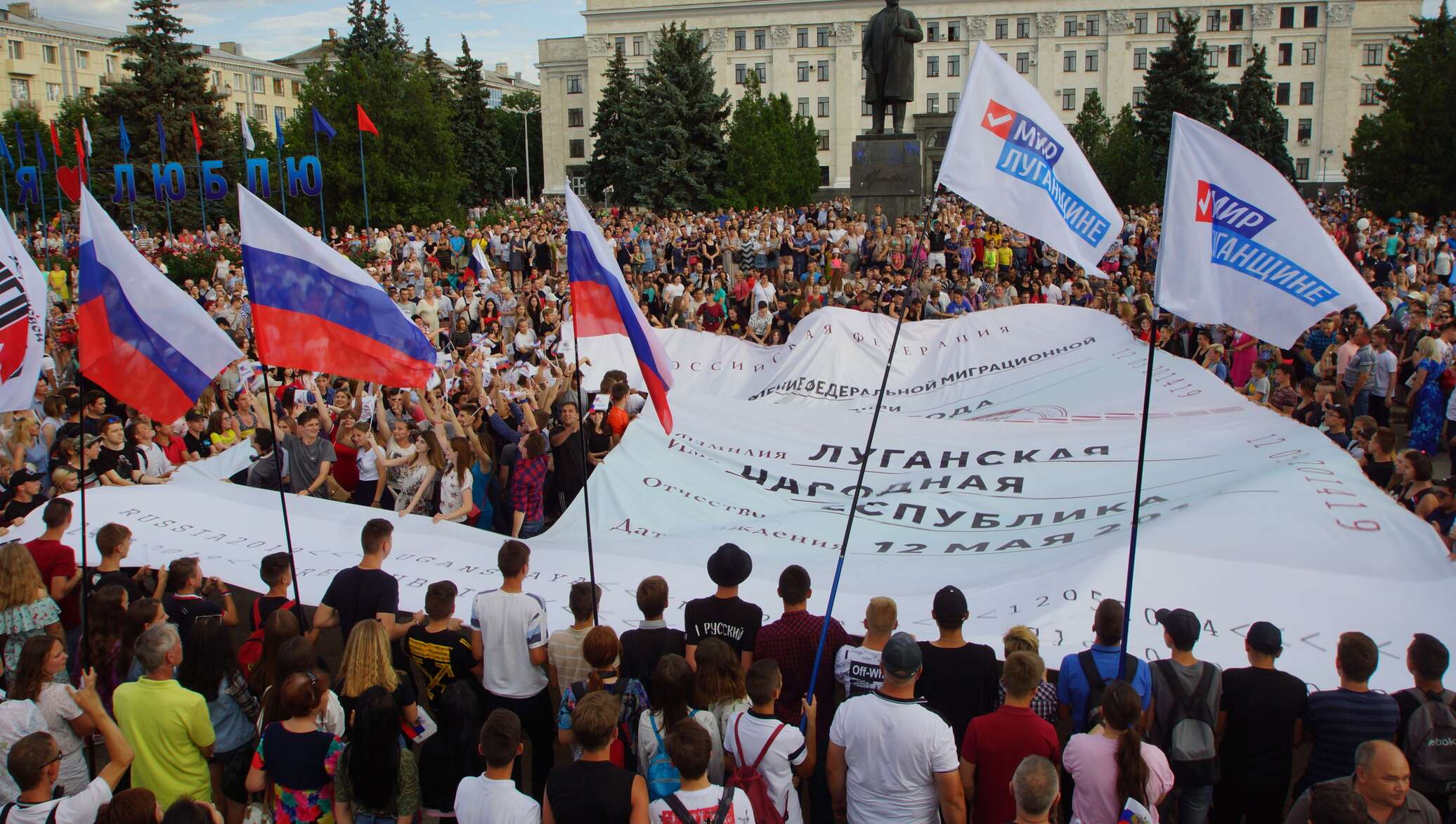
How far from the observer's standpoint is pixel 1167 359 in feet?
37.0

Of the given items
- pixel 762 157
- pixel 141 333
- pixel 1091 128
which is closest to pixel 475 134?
pixel 762 157

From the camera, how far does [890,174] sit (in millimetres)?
25234

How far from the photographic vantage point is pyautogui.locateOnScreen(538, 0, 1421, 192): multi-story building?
8612 centimetres

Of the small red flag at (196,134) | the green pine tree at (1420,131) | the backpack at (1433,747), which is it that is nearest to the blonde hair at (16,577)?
the backpack at (1433,747)

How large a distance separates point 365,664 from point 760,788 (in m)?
1.75

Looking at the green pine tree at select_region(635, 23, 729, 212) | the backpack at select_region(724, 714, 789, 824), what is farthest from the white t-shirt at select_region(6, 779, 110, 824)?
the green pine tree at select_region(635, 23, 729, 212)

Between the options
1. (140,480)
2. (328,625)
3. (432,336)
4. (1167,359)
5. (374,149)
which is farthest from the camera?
(374,149)

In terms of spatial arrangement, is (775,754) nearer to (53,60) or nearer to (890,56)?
(890,56)

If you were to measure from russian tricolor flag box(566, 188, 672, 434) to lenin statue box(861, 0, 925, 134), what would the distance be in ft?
60.2

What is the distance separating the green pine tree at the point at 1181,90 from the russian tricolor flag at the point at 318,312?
6273cm

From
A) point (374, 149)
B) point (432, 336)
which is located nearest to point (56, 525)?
point (432, 336)

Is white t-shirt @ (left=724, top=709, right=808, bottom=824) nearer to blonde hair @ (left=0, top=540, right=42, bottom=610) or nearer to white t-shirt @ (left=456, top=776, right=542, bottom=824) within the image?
white t-shirt @ (left=456, top=776, right=542, bottom=824)

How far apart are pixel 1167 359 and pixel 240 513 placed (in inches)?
335

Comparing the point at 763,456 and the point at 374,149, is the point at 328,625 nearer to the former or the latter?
the point at 763,456
